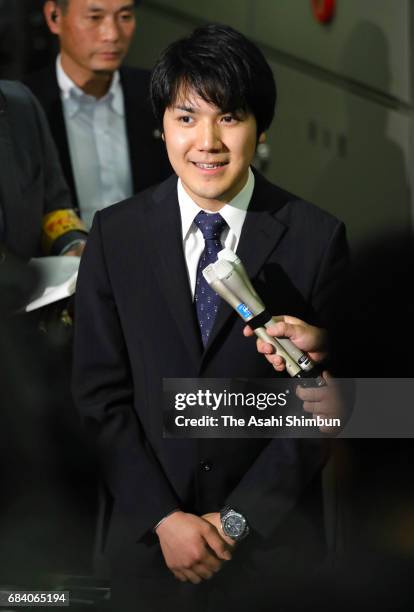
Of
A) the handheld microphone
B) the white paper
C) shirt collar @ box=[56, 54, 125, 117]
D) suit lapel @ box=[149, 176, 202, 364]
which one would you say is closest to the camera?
the handheld microphone

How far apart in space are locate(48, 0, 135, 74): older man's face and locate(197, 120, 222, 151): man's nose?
0.44 m

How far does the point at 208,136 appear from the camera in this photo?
4.73 ft

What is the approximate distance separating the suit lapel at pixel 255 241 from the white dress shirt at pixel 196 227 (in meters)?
0.02

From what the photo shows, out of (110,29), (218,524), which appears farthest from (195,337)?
(110,29)

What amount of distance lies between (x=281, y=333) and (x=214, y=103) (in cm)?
36

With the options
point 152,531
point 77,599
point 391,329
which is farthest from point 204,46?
point 77,599

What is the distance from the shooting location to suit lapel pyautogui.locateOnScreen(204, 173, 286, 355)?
1.48 metres

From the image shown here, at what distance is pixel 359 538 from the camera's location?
5.33 ft

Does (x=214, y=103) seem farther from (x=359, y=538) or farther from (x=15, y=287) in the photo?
(x=359, y=538)

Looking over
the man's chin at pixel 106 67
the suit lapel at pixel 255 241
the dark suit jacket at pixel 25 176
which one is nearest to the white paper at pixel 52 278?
the dark suit jacket at pixel 25 176

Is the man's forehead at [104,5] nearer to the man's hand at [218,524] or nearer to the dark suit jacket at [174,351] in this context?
the dark suit jacket at [174,351]

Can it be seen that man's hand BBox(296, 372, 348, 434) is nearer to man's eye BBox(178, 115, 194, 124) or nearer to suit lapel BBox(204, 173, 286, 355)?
suit lapel BBox(204, 173, 286, 355)

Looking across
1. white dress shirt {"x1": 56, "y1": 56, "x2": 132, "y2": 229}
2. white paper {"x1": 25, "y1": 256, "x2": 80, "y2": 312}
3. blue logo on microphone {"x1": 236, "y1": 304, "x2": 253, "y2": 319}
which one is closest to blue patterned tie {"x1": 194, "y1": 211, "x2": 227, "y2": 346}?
blue logo on microphone {"x1": 236, "y1": 304, "x2": 253, "y2": 319}

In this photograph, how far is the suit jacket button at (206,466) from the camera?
1521mm
